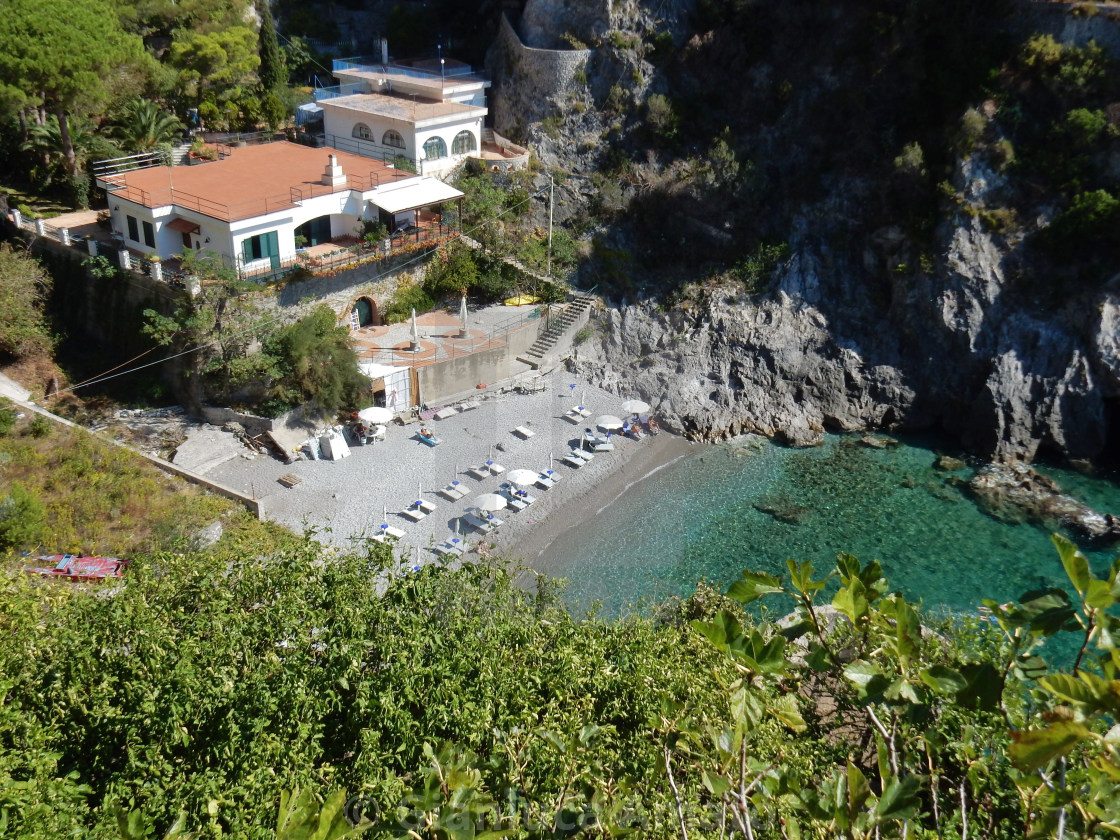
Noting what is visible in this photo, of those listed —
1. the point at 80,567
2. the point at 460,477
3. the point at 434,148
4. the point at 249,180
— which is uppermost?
the point at 434,148

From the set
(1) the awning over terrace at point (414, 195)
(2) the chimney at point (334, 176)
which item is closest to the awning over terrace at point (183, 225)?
(2) the chimney at point (334, 176)

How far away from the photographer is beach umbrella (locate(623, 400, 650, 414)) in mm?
31641

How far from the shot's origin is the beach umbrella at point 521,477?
87.5ft

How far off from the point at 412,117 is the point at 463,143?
265 centimetres

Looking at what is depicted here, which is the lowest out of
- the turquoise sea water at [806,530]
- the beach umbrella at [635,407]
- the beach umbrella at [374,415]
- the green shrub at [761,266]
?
the turquoise sea water at [806,530]

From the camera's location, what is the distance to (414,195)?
1297 inches

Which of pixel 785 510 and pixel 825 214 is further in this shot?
pixel 825 214

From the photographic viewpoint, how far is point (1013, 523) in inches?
1095

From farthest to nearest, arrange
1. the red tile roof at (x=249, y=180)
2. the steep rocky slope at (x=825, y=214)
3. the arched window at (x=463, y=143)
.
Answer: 1. the arched window at (x=463, y=143)
2. the steep rocky slope at (x=825, y=214)
3. the red tile roof at (x=249, y=180)

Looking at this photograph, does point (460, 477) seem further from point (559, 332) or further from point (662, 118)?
point (662, 118)

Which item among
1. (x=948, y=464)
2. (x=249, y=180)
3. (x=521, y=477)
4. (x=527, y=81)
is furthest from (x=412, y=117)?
(x=948, y=464)

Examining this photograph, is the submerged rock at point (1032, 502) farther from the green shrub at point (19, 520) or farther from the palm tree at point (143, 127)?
the palm tree at point (143, 127)

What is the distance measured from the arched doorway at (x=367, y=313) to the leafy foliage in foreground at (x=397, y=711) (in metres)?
17.5

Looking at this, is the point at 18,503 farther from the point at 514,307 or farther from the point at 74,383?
the point at 514,307
